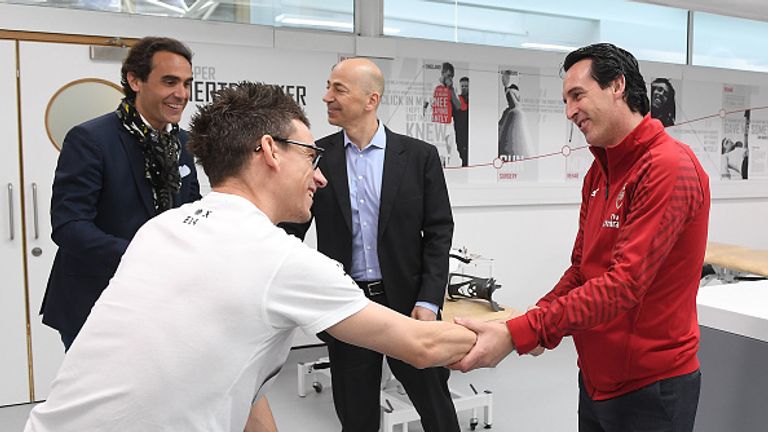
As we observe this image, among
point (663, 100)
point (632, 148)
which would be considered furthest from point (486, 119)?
point (632, 148)

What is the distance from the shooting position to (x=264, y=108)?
4.47 feet

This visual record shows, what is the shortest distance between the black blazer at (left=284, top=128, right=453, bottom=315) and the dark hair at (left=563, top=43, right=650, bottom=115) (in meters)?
1.01

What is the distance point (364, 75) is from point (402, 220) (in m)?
0.57

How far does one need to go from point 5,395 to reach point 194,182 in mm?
2308

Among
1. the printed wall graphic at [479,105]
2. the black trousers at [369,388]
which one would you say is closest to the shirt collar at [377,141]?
the black trousers at [369,388]

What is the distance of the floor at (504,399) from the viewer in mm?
3463

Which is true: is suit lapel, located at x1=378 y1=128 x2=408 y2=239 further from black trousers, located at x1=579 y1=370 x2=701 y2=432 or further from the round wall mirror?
the round wall mirror

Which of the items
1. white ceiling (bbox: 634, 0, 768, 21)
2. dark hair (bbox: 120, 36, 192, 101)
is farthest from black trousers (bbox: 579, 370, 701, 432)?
white ceiling (bbox: 634, 0, 768, 21)

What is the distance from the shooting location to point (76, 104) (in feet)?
12.7

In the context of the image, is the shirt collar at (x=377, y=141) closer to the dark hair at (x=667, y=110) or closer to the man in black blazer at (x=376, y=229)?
the man in black blazer at (x=376, y=229)

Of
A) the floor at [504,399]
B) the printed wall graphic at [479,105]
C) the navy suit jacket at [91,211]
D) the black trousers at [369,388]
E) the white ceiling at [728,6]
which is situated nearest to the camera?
the navy suit jacket at [91,211]

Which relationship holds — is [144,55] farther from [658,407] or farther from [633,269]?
[658,407]

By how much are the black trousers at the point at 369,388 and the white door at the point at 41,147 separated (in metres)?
2.25

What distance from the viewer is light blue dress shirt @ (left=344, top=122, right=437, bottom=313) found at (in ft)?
8.14
